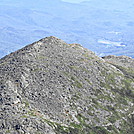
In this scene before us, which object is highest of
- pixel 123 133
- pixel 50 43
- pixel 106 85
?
pixel 50 43

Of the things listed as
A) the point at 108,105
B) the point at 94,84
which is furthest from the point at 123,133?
the point at 94,84

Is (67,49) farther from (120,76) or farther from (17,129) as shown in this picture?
(17,129)

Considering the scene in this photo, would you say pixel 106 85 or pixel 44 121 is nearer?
pixel 44 121

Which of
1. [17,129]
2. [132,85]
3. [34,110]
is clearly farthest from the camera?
[132,85]

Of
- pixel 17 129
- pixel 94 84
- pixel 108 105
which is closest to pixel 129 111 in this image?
pixel 108 105

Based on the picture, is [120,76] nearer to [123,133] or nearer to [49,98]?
[123,133]

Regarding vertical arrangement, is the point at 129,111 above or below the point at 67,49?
below

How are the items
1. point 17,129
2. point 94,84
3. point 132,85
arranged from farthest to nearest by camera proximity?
point 132,85, point 94,84, point 17,129
